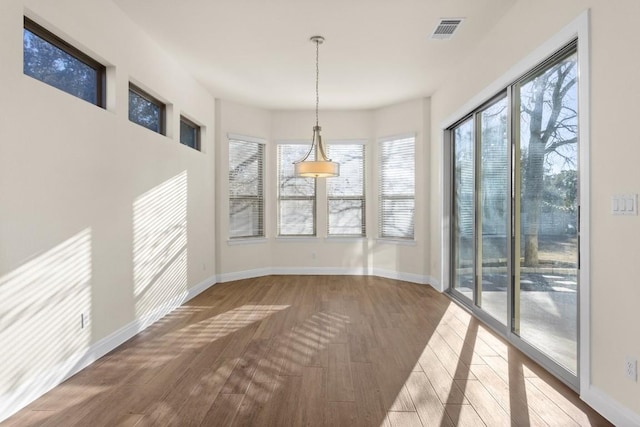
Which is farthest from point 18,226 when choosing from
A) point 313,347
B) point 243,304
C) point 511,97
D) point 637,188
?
point 511,97

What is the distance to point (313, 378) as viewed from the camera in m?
2.76

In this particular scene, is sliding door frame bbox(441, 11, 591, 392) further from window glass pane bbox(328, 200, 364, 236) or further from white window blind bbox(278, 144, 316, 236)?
white window blind bbox(278, 144, 316, 236)

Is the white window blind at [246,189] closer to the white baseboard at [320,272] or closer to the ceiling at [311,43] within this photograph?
the white baseboard at [320,272]

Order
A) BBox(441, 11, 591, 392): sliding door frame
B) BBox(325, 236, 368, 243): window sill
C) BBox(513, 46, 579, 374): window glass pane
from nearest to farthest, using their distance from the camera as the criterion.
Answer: BBox(441, 11, 591, 392): sliding door frame → BBox(513, 46, 579, 374): window glass pane → BBox(325, 236, 368, 243): window sill

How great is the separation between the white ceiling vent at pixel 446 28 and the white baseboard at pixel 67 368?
400 cm

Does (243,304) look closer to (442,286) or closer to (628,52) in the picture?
(442,286)

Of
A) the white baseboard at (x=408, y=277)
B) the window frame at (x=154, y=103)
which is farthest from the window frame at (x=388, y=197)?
A: the window frame at (x=154, y=103)

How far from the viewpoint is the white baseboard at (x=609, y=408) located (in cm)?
206

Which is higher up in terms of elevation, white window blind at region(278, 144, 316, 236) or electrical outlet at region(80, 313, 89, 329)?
white window blind at region(278, 144, 316, 236)

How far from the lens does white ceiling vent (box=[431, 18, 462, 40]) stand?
145 inches

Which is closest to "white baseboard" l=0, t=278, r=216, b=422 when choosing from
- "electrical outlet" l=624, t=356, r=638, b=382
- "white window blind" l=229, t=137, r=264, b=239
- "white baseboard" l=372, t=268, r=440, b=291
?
"white window blind" l=229, t=137, r=264, b=239

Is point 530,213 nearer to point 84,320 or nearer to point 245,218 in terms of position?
point 84,320

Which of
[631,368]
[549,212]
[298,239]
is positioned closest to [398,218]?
[298,239]

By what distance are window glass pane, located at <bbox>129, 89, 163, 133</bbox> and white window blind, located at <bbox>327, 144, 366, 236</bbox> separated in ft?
10.6
